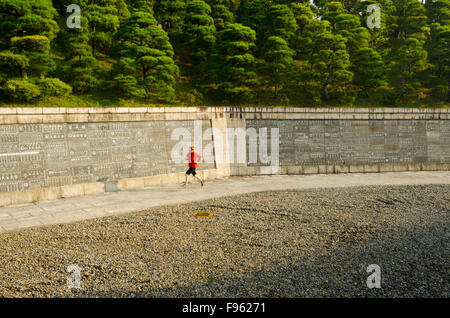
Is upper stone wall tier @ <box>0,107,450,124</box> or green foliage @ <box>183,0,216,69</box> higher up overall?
green foliage @ <box>183,0,216,69</box>

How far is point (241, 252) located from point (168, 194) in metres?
6.41

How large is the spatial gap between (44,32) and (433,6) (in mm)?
53251

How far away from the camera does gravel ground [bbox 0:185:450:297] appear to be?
606cm

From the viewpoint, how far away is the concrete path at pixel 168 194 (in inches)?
408

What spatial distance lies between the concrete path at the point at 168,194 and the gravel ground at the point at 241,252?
1044 mm

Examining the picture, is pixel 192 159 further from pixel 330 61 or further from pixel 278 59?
pixel 330 61

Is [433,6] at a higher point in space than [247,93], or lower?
higher

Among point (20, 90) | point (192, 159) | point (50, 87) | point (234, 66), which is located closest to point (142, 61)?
point (50, 87)

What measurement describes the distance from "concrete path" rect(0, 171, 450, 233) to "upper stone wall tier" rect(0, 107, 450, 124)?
316 cm

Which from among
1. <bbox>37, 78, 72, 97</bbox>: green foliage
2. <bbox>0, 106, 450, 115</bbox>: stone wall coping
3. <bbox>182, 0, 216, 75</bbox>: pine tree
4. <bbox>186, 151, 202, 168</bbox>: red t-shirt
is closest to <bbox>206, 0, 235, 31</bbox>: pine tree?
<bbox>182, 0, 216, 75</bbox>: pine tree

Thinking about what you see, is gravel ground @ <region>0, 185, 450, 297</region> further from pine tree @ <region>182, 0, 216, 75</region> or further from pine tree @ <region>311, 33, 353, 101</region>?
pine tree @ <region>182, 0, 216, 75</region>
